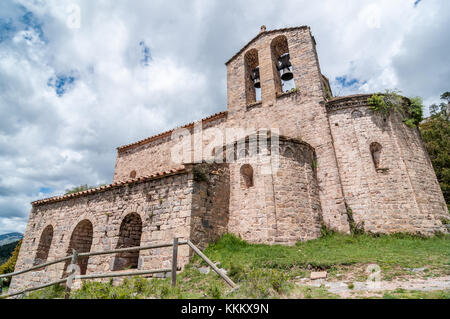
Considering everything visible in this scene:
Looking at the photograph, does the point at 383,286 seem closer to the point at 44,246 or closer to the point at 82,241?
the point at 82,241

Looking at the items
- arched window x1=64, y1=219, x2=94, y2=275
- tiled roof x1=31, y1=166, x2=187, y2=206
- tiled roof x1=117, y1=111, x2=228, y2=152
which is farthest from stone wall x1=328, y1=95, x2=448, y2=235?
arched window x1=64, y1=219, x2=94, y2=275

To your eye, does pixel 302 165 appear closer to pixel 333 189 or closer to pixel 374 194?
pixel 333 189

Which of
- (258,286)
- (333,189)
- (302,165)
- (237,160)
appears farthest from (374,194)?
(258,286)

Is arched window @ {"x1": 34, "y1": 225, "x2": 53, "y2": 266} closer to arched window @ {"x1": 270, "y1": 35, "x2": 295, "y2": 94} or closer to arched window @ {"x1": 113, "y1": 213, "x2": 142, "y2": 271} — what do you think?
arched window @ {"x1": 113, "y1": 213, "x2": 142, "y2": 271}

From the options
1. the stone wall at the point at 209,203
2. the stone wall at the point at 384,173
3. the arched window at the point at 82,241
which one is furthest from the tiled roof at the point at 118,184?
the stone wall at the point at 384,173

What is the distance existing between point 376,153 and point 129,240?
10.8 m

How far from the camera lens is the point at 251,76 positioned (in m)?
15.6

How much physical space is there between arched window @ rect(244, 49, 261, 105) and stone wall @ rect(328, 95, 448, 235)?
469 cm

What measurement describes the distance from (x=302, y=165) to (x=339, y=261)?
443cm

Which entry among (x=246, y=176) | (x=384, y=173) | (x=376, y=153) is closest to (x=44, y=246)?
(x=246, y=176)

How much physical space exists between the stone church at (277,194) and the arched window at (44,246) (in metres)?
0.05

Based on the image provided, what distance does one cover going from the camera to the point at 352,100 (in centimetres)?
1143

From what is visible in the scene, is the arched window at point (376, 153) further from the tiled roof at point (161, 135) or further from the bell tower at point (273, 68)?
the tiled roof at point (161, 135)

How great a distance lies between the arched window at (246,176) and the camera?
10211 mm
